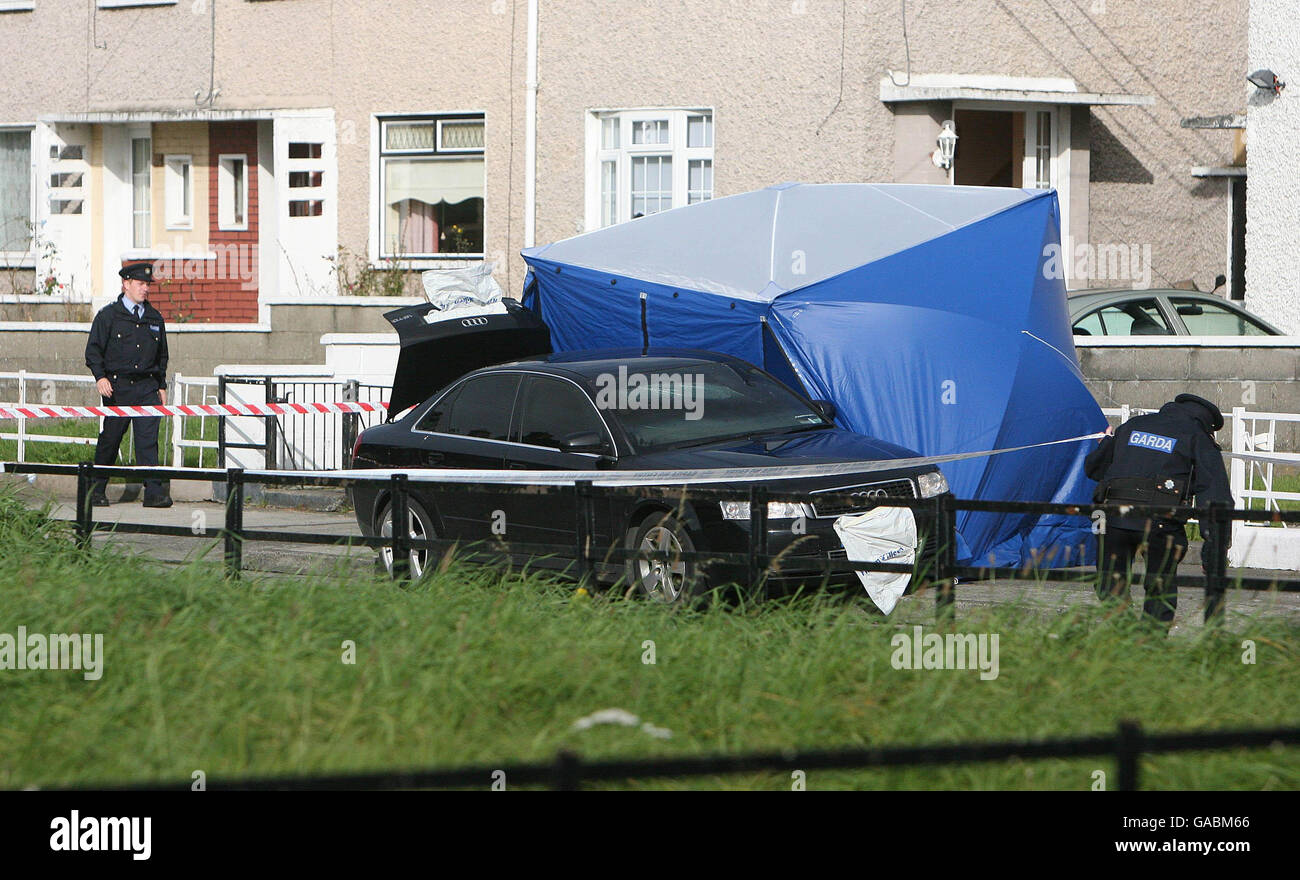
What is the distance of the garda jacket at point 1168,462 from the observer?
820 centimetres

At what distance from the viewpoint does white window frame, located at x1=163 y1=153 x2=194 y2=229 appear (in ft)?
74.6

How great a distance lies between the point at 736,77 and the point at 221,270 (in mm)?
7916

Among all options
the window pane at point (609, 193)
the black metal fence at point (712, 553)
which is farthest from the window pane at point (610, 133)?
the black metal fence at point (712, 553)

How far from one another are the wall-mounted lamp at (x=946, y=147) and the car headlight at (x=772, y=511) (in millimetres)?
9541

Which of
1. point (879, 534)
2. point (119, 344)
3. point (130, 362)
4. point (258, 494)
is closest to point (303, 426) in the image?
point (258, 494)

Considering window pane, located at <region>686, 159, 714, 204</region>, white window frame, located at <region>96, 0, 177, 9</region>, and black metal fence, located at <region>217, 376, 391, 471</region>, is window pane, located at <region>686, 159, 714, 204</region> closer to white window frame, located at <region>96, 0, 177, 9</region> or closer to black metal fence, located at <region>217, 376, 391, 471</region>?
black metal fence, located at <region>217, 376, 391, 471</region>

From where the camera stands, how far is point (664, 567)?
8.38 metres

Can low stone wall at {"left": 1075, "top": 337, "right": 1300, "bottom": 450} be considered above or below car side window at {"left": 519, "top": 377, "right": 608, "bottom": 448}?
above

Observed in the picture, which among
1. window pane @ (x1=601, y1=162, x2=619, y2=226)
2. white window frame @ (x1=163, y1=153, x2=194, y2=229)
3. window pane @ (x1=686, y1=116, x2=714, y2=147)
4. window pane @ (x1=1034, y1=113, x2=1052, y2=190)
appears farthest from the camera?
white window frame @ (x1=163, y1=153, x2=194, y2=229)

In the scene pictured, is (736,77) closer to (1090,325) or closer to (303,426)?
(1090,325)

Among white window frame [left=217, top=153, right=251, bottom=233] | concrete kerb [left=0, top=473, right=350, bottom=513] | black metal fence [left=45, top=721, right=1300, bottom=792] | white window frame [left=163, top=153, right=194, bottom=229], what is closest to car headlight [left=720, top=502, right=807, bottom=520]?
black metal fence [left=45, top=721, right=1300, bottom=792]

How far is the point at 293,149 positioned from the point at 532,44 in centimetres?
356

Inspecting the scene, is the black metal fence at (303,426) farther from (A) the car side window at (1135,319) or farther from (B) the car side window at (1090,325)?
(A) the car side window at (1135,319)

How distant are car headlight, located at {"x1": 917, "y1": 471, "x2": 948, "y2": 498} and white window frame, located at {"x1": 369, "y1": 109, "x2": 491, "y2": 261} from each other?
35.1 feet
